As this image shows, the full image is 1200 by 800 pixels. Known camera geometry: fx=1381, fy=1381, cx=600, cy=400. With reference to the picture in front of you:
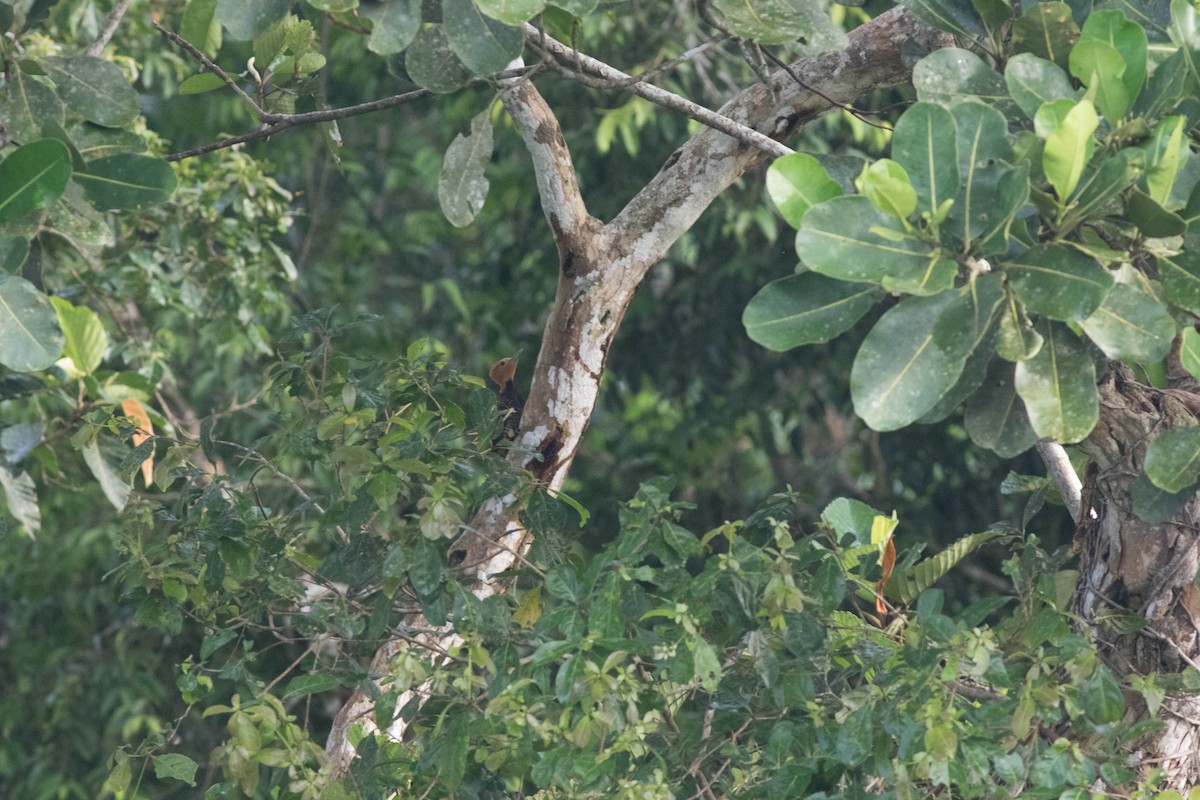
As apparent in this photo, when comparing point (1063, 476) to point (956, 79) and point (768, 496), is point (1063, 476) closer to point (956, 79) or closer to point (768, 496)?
point (768, 496)

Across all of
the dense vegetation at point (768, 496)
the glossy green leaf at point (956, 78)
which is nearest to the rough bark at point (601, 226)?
the dense vegetation at point (768, 496)

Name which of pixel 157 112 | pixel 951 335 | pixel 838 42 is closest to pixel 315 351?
pixel 838 42

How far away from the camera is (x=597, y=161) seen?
4.31m

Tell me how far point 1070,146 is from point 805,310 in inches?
10.3

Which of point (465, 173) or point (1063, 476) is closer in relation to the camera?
point (465, 173)

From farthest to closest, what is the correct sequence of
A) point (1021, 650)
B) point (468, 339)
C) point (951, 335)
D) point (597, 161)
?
point (468, 339), point (597, 161), point (1021, 650), point (951, 335)

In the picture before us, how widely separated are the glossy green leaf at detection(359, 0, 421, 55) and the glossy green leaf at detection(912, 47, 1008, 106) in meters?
0.51

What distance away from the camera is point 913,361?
120 centimetres

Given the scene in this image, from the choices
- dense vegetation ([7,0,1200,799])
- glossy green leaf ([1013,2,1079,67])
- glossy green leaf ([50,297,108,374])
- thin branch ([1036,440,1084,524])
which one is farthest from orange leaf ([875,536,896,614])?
glossy green leaf ([50,297,108,374])

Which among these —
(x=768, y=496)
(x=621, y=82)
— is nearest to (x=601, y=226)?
(x=621, y=82)

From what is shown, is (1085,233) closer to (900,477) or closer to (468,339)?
(900,477)

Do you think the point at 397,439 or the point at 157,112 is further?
the point at 157,112

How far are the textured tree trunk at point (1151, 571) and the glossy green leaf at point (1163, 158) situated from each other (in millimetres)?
391

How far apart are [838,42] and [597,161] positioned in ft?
9.29
